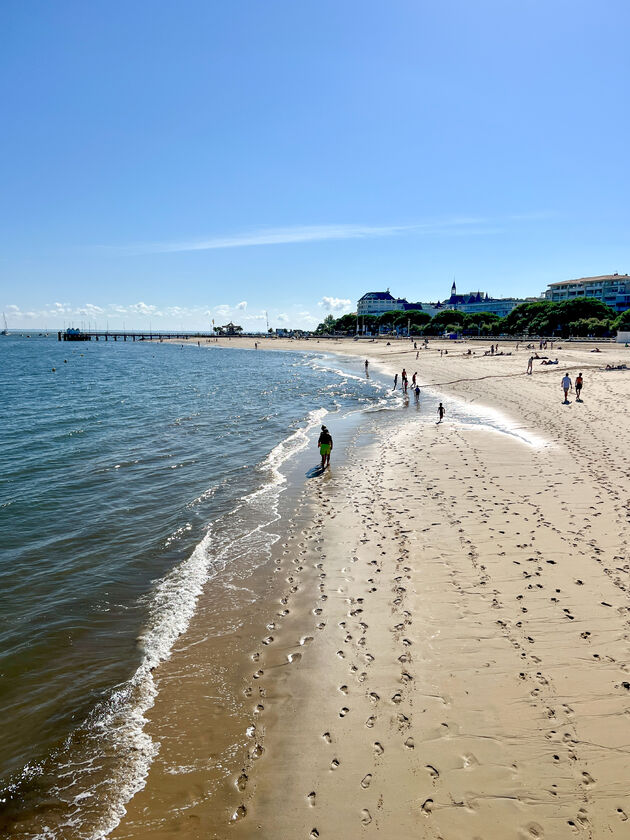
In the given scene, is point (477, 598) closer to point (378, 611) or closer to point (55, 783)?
point (378, 611)

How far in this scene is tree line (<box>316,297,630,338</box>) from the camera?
92706 mm

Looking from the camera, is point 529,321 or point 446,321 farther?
point 446,321

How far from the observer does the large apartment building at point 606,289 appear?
127250 mm

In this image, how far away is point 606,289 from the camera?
430 feet

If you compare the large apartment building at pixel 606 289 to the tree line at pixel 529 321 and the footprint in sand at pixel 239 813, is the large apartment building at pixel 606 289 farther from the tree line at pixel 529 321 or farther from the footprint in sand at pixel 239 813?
the footprint in sand at pixel 239 813

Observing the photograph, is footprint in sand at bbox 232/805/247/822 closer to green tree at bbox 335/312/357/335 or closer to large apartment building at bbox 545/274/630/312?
large apartment building at bbox 545/274/630/312

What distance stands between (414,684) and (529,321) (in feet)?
397

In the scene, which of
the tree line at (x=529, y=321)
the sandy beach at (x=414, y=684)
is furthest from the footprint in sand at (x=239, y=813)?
the tree line at (x=529, y=321)

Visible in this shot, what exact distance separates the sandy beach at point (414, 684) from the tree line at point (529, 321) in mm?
94401

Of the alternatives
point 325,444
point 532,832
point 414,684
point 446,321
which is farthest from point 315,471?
point 446,321

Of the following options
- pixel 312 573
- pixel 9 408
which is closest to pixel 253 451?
pixel 312 573

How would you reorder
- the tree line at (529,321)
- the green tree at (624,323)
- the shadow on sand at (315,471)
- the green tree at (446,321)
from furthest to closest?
the green tree at (446,321) → the tree line at (529,321) → the green tree at (624,323) → the shadow on sand at (315,471)

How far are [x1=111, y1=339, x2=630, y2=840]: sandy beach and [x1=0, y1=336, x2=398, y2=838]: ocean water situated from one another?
2.32 feet

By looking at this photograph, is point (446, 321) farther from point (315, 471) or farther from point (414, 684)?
point (414, 684)
